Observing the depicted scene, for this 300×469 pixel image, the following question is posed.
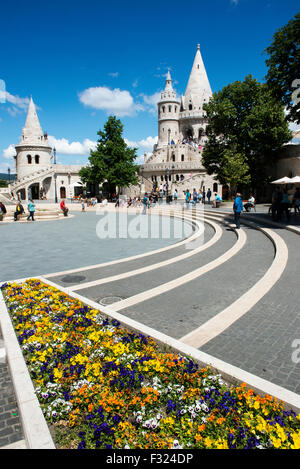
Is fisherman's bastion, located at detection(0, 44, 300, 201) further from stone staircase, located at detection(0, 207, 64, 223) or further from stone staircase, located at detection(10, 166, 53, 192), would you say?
stone staircase, located at detection(0, 207, 64, 223)

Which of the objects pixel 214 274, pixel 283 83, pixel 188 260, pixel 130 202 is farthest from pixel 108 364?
pixel 130 202

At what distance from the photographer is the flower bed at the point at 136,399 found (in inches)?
Answer: 124

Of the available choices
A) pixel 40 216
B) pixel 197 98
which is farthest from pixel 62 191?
pixel 197 98

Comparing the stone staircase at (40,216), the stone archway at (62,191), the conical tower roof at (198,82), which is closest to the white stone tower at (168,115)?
the conical tower roof at (198,82)

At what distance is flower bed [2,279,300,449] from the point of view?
316 centimetres

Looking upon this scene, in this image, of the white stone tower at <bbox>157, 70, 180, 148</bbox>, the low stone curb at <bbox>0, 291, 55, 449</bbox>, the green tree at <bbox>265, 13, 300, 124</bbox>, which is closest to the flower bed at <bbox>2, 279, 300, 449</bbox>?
the low stone curb at <bbox>0, 291, 55, 449</bbox>

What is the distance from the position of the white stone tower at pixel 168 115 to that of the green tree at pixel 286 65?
201ft

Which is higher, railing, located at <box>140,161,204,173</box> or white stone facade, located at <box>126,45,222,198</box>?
white stone facade, located at <box>126,45,222,198</box>

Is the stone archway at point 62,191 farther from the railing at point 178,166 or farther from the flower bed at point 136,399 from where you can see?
the flower bed at point 136,399

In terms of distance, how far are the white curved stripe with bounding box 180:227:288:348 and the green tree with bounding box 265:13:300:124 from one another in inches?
461

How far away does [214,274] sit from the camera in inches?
344

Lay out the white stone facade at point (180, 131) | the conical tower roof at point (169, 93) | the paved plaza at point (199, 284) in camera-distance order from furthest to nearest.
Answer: the conical tower roof at point (169, 93) < the white stone facade at point (180, 131) < the paved plaza at point (199, 284)

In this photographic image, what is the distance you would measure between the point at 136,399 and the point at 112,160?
4110cm

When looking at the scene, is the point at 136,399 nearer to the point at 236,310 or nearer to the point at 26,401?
the point at 26,401
